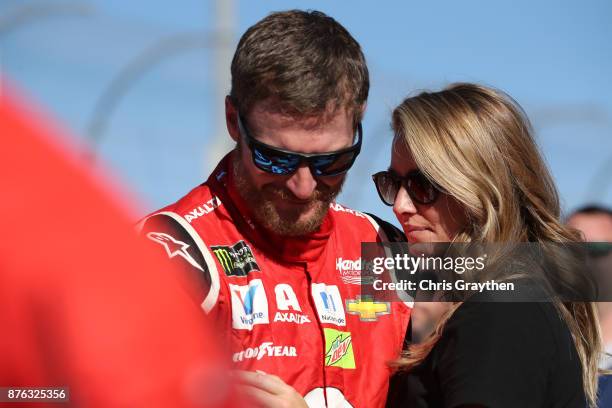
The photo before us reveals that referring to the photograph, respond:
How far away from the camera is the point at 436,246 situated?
10.0 ft

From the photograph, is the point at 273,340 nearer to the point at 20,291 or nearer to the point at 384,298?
the point at 384,298

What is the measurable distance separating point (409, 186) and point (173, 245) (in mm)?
900

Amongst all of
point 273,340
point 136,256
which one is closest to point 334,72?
point 273,340

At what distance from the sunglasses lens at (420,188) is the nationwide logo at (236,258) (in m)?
0.62

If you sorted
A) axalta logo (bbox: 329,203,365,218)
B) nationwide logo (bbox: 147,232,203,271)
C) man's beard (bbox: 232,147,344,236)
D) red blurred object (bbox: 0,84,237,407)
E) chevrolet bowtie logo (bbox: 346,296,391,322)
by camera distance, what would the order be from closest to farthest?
red blurred object (bbox: 0,84,237,407) → nationwide logo (bbox: 147,232,203,271) → man's beard (bbox: 232,147,344,236) → chevrolet bowtie logo (bbox: 346,296,391,322) → axalta logo (bbox: 329,203,365,218)

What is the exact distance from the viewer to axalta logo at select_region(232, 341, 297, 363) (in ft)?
8.95

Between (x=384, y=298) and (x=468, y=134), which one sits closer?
(x=468, y=134)

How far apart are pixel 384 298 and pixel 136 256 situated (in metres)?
2.32

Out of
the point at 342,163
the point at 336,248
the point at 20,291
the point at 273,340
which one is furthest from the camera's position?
the point at 336,248

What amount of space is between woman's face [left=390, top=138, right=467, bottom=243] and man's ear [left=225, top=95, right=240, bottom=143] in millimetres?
591

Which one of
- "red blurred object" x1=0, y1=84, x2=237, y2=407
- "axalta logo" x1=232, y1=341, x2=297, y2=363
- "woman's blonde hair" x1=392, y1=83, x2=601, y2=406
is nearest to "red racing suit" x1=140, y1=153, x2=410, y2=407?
"axalta logo" x1=232, y1=341, x2=297, y2=363

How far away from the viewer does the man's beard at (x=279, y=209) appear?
2.96 metres

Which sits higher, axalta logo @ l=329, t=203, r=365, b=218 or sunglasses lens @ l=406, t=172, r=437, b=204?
axalta logo @ l=329, t=203, r=365, b=218

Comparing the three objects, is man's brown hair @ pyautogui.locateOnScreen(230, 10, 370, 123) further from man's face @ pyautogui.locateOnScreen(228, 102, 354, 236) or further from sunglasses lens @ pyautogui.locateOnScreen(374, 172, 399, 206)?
sunglasses lens @ pyautogui.locateOnScreen(374, 172, 399, 206)
